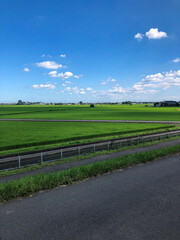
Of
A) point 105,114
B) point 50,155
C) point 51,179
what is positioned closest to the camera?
point 51,179

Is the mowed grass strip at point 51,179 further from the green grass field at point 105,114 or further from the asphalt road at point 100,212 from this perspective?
the green grass field at point 105,114

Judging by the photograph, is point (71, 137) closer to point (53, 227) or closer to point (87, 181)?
point (87, 181)

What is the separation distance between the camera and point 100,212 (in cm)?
670

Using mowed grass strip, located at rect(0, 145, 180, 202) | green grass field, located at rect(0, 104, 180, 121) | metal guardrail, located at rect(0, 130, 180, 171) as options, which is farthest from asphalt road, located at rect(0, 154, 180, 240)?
green grass field, located at rect(0, 104, 180, 121)

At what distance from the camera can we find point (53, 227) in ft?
19.3

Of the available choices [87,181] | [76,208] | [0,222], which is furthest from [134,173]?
[0,222]

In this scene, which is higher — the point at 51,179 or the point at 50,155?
the point at 51,179

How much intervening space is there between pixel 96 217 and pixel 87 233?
88cm

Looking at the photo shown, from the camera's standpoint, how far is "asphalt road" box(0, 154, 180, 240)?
5.56 metres

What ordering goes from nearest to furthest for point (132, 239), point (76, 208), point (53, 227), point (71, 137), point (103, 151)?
1. point (132, 239)
2. point (53, 227)
3. point (76, 208)
4. point (103, 151)
5. point (71, 137)

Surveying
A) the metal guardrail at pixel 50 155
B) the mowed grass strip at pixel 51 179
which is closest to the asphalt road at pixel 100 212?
the mowed grass strip at pixel 51 179

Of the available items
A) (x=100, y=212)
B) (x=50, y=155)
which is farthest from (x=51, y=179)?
(x=50, y=155)

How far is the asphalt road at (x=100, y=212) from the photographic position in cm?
556

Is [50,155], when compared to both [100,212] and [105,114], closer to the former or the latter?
[100,212]
